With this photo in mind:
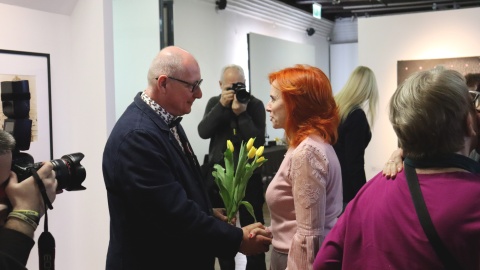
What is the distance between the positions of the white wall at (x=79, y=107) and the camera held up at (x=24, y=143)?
116 cm

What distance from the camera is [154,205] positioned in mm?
2041

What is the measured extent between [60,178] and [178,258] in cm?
60

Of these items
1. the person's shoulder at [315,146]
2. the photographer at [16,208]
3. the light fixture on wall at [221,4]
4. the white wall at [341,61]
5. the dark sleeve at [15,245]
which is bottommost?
the dark sleeve at [15,245]

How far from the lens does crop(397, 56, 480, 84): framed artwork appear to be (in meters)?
6.95

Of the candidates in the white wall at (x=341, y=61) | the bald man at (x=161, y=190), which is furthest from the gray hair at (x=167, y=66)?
the white wall at (x=341, y=61)

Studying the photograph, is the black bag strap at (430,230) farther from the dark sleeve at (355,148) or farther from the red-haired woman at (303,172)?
the dark sleeve at (355,148)

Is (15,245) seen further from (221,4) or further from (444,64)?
(221,4)

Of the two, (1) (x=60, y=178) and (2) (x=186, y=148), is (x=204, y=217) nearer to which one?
(2) (x=186, y=148)

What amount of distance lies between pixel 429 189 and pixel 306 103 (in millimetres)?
A: 930

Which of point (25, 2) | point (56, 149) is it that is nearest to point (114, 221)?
point (56, 149)

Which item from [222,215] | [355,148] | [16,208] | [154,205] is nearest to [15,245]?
[16,208]

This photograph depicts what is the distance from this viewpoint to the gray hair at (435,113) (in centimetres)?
135

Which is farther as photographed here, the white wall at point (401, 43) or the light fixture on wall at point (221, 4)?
the light fixture on wall at point (221, 4)

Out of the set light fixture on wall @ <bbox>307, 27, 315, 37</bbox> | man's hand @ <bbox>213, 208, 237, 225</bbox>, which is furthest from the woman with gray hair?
light fixture on wall @ <bbox>307, 27, 315, 37</bbox>
